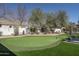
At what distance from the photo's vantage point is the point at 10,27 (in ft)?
26.7

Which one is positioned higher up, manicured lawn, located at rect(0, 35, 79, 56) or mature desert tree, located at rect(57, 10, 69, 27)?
mature desert tree, located at rect(57, 10, 69, 27)

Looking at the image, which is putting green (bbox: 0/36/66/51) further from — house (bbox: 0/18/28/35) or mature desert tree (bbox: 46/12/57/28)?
mature desert tree (bbox: 46/12/57/28)

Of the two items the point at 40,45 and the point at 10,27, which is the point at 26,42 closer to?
the point at 40,45

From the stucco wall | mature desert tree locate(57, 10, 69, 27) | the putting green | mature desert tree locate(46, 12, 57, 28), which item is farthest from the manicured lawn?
mature desert tree locate(57, 10, 69, 27)

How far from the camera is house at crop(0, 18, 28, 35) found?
319 inches

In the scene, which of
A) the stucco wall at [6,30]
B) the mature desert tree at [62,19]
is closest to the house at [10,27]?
the stucco wall at [6,30]

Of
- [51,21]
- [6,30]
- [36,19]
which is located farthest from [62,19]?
[6,30]

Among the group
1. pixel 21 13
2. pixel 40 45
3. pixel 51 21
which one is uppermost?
pixel 21 13

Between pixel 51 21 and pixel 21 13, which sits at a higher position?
pixel 21 13

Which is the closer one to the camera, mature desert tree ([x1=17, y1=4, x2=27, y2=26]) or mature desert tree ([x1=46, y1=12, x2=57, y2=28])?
mature desert tree ([x1=17, y1=4, x2=27, y2=26])

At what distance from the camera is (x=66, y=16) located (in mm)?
8109

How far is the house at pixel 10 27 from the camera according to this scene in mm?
8102

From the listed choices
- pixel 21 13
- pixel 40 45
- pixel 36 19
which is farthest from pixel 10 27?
pixel 40 45

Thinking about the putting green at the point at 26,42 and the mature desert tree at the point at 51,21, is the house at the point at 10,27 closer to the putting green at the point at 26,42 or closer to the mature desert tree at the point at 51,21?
the putting green at the point at 26,42
